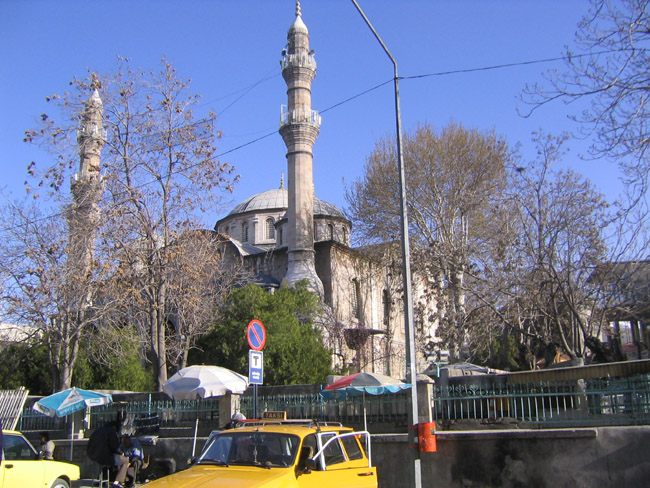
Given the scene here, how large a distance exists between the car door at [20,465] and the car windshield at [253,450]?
3.27m

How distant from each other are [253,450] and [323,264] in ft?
94.0

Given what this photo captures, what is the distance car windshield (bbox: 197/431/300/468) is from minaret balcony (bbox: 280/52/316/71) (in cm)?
2964

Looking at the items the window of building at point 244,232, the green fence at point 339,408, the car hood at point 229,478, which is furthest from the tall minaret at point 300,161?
the car hood at point 229,478

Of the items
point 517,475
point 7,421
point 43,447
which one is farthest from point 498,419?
point 7,421

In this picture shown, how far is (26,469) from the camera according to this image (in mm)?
8148

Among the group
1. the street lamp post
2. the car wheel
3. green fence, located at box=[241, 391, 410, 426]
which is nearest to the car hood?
the street lamp post

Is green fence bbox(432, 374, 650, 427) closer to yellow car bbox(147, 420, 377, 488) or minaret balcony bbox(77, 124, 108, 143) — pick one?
yellow car bbox(147, 420, 377, 488)

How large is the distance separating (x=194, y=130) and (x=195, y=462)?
38.6 feet

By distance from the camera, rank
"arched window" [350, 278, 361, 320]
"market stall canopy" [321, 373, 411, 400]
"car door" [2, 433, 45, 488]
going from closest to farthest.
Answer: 1. "car door" [2, 433, 45, 488]
2. "market stall canopy" [321, 373, 411, 400]
3. "arched window" [350, 278, 361, 320]

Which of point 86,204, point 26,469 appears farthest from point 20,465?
point 86,204

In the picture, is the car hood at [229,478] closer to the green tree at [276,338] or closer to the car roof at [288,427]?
the car roof at [288,427]

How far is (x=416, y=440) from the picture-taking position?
788 centimetres

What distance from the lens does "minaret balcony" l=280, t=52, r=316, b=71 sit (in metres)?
33.6

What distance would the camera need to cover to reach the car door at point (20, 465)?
7.89 meters
